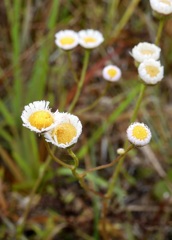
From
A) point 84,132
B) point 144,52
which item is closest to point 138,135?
point 144,52

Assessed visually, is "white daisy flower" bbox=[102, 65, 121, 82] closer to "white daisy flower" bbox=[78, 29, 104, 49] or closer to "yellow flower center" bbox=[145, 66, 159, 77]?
"white daisy flower" bbox=[78, 29, 104, 49]

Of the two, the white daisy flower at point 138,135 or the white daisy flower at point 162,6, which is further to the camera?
the white daisy flower at point 162,6

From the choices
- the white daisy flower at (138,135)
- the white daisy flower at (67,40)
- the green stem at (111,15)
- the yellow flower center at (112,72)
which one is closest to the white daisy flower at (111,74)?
the yellow flower center at (112,72)

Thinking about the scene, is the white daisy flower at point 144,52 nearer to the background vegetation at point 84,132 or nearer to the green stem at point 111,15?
the background vegetation at point 84,132

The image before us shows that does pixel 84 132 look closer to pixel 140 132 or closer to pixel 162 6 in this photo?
pixel 162 6

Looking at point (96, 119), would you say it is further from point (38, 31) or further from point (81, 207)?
point (38, 31)


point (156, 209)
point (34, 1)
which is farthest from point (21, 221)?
point (34, 1)
